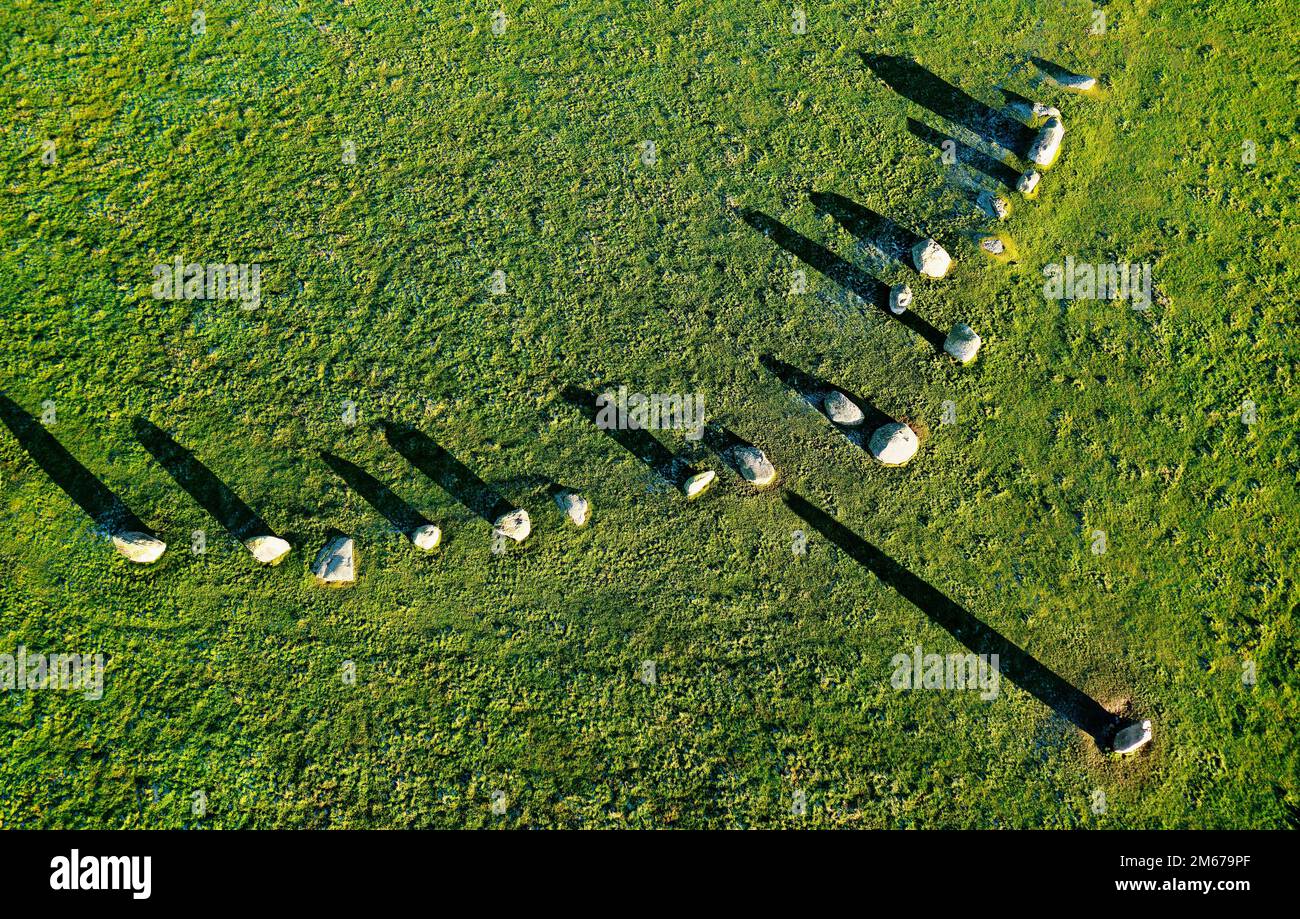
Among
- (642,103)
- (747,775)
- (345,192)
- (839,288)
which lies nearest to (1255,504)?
(839,288)

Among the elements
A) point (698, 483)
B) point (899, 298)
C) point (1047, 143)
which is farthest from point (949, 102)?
point (698, 483)

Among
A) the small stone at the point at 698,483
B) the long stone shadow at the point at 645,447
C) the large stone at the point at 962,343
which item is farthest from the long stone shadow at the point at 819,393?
the long stone shadow at the point at 645,447

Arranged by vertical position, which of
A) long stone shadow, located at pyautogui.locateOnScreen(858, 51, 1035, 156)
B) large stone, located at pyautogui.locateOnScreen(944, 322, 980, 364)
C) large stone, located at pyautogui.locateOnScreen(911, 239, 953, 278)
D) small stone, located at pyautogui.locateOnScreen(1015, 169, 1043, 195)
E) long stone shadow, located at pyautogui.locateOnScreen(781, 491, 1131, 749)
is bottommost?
long stone shadow, located at pyautogui.locateOnScreen(781, 491, 1131, 749)

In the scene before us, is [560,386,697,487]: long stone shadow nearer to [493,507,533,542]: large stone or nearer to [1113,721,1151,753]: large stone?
[493,507,533,542]: large stone

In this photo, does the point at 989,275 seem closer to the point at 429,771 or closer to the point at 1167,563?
the point at 1167,563

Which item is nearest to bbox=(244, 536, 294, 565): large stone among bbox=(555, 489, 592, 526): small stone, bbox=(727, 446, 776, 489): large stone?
bbox=(555, 489, 592, 526): small stone

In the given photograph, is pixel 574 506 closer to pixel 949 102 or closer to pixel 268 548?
pixel 268 548

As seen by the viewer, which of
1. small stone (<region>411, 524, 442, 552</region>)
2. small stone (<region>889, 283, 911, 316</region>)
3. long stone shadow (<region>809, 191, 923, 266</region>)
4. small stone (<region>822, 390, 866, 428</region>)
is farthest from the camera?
long stone shadow (<region>809, 191, 923, 266</region>)
